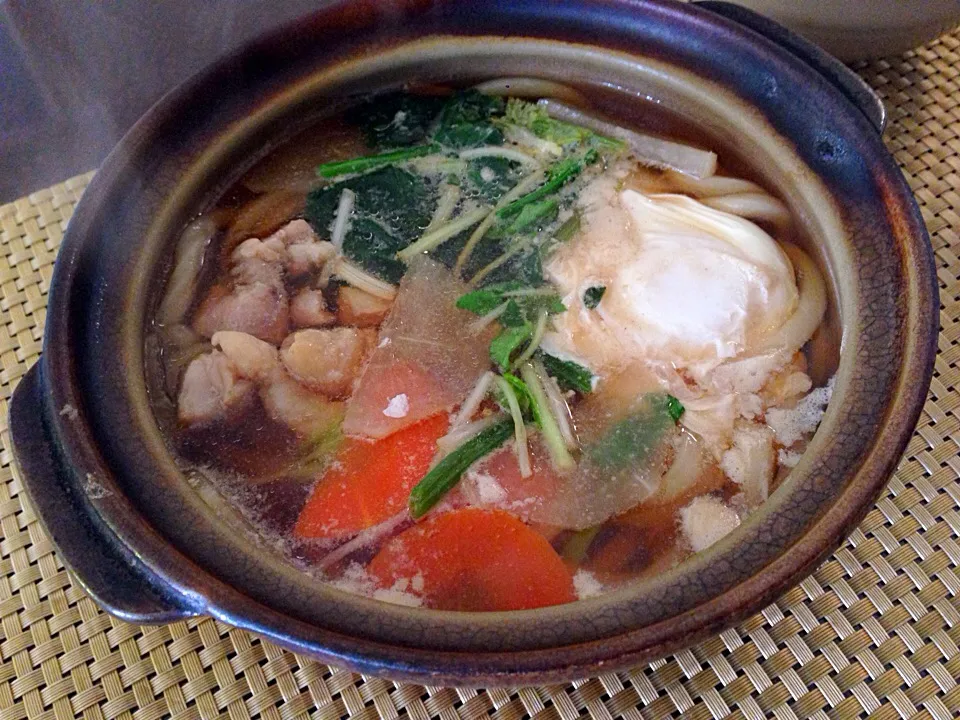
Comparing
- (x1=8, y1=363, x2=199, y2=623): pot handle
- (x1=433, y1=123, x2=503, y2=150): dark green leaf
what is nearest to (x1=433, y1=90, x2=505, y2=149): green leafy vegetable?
(x1=433, y1=123, x2=503, y2=150): dark green leaf

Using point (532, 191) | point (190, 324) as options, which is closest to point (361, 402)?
point (190, 324)

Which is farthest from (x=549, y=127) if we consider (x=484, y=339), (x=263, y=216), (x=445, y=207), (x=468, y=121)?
(x=263, y=216)

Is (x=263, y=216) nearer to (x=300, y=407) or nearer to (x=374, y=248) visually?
(x=374, y=248)

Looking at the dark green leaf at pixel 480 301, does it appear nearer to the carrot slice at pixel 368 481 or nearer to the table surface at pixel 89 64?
the carrot slice at pixel 368 481

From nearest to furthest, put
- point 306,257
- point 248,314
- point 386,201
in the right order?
1. point 248,314
2. point 306,257
3. point 386,201

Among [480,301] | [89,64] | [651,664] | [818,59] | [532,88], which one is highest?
[818,59]

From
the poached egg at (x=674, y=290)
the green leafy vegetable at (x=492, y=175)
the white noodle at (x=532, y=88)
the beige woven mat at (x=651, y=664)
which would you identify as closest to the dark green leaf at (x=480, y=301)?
the poached egg at (x=674, y=290)
